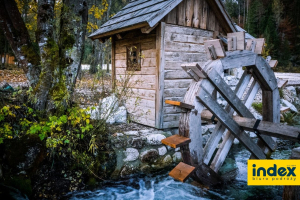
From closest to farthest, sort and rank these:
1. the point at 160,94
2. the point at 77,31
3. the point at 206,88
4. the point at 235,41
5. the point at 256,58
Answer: the point at 206,88 → the point at 235,41 → the point at 256,58 → the point at 77,31 → the point at 160,94

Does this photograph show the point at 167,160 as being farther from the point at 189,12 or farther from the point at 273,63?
the point at 189,12

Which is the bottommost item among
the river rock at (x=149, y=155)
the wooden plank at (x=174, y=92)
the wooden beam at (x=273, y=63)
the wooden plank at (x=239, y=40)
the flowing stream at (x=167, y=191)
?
the flowing stream at (x=167, y=191)

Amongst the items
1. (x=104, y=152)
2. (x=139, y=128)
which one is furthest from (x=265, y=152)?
(x=104, y=152)

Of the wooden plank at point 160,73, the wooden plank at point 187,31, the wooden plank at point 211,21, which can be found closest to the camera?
A: the wooden plank at point 160,73

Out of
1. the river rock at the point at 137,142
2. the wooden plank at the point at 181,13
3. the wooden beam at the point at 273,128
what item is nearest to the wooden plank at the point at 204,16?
the wooden plank at the point at 181,13

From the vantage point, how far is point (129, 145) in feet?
16.0

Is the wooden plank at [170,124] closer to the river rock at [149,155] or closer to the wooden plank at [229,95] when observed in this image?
the river rock at [149,155]

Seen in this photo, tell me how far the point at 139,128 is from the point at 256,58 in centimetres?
333

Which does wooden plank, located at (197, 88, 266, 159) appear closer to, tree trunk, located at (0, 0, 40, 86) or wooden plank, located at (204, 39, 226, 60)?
wooden plank, located at (204, 39, 226, 60)

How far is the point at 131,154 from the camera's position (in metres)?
4.87

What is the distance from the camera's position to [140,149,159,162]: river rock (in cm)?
502

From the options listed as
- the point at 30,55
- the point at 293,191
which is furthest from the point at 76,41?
the point at 293,191

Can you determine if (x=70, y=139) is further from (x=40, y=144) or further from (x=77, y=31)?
(x=77, y=31)

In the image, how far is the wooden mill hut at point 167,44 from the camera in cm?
557
